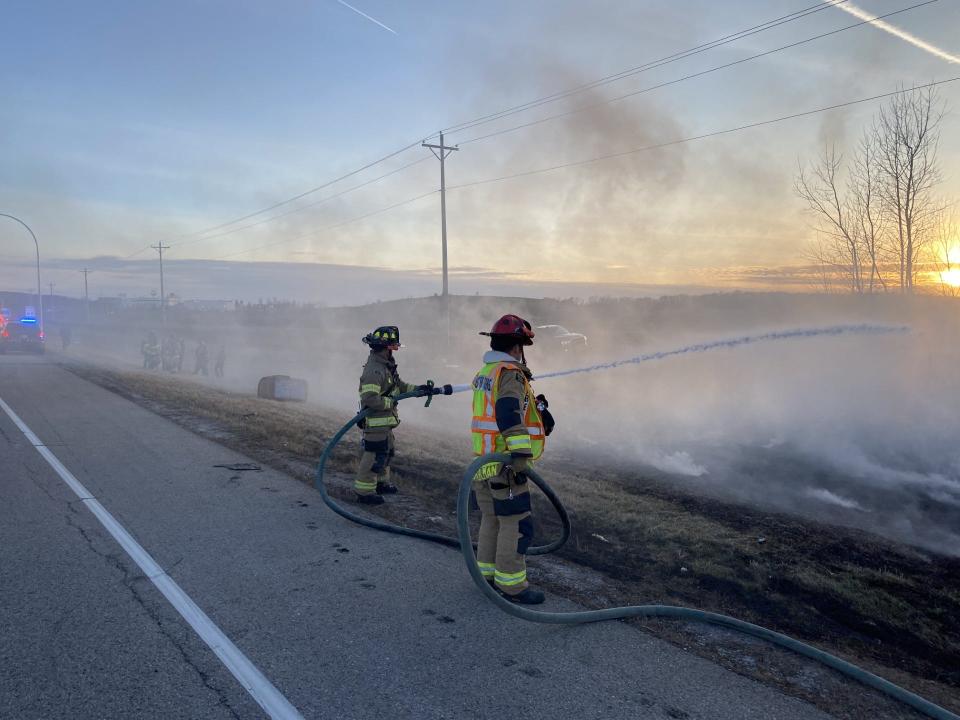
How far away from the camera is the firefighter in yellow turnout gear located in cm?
614

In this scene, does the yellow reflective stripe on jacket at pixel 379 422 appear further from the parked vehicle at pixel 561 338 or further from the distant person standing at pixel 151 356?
the distant person standing at pixel 151 356

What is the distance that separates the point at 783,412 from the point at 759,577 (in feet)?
33.9

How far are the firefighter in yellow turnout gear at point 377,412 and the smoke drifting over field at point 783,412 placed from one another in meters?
2.92

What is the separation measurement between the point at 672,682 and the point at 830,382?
1429 cm

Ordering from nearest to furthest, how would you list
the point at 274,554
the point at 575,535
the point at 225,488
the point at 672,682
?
1. the point at 672,682
2. the point at 274,554
3. the point at 575,535
4. the point at 225,488

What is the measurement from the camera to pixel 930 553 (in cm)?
549

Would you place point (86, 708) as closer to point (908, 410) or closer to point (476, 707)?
point (476, 707)

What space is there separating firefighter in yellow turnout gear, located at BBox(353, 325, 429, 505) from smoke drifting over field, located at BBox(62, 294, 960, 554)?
2924mm

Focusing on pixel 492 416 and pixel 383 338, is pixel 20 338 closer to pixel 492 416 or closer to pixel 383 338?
pixel 383 338

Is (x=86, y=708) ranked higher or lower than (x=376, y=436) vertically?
lower

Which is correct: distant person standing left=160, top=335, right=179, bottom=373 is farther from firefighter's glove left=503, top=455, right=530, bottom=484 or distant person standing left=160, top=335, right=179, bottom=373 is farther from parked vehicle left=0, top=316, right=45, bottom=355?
firefighter's glove left=503, top=455, right=530, bottom=484

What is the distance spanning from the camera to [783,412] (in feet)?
45.0

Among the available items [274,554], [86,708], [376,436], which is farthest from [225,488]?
[86,708]

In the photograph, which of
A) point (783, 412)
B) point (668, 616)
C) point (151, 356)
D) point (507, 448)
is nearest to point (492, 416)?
point (507, 448)
